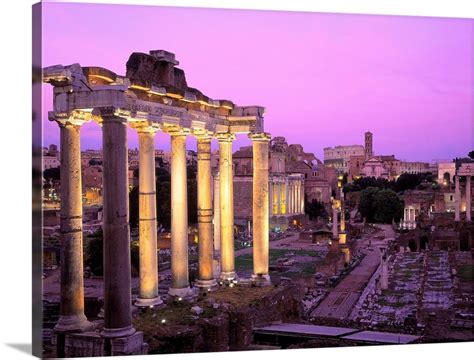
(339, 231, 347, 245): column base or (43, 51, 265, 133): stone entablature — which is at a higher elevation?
(43, 51, 265, 133): stone entablature

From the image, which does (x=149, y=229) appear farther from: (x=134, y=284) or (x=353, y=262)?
(x=353, y=262)

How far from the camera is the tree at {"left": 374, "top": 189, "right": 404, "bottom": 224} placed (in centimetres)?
6269

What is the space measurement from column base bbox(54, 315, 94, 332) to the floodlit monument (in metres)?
0.02

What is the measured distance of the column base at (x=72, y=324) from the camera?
11.0m

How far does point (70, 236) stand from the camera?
11117 millimetres

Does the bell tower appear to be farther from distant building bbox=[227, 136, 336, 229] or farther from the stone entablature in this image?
the stone entablature

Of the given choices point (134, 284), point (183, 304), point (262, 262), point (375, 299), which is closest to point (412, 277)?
point (375, 299)

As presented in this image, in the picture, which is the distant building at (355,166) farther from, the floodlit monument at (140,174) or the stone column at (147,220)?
the stone column at (147,220)

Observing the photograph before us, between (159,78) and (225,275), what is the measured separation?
17.7ft

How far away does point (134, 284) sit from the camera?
85.6ft

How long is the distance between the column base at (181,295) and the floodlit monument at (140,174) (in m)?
0.03

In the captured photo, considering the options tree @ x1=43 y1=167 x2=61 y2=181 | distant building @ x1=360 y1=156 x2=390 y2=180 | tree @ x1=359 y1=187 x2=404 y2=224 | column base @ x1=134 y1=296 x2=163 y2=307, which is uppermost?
distant building @ x1=360 y1=156 x2=390 y2=180

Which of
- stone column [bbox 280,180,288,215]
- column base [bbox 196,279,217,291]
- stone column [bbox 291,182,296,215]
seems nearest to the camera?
column base [bbox 196,279,217,291]

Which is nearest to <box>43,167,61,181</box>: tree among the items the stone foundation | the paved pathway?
the paved pathway
